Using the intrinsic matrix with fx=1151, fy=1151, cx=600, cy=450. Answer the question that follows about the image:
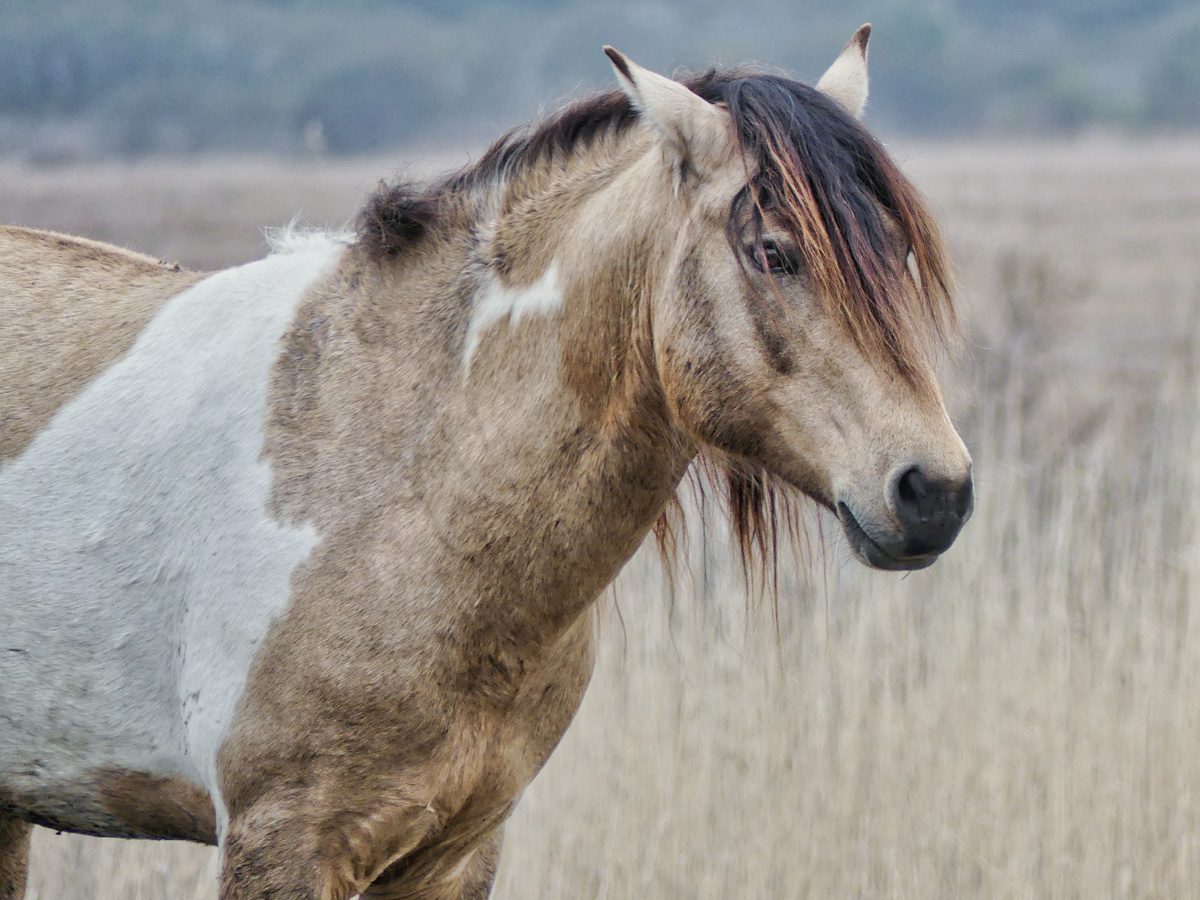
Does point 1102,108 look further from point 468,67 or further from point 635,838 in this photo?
point 635,838

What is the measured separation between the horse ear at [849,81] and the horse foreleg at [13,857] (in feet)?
7.19

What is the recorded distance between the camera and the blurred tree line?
10.6m

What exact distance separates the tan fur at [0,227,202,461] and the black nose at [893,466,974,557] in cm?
146

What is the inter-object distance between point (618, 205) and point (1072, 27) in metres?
31.6

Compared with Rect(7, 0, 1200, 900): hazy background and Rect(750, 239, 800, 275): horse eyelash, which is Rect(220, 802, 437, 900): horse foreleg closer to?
Rect(7, 0, 1200, 900): hazy background

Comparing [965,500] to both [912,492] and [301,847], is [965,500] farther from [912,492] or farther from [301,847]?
[301,847]

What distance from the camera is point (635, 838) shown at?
348 centimetres

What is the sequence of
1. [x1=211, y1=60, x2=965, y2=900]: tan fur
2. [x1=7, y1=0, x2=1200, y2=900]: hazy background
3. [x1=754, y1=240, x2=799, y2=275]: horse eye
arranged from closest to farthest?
[x1=754, y1=240, x2=799, y2=275]: horse eye, [x1=211, y1=60, x2=965, y2=900]: tan fur, [x1=7, y1=0, x2=1200, y2=900]: hazy background

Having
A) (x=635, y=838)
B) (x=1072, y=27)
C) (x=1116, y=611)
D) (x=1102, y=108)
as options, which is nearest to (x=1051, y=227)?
(x=1102, y=108)

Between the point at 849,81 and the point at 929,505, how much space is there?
2.87 feet

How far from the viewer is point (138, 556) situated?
6.63ft

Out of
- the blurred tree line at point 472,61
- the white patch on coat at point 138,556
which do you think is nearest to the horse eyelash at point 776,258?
the blurred tree line at point 472,61

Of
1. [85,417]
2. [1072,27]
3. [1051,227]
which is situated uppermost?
[1072,27]

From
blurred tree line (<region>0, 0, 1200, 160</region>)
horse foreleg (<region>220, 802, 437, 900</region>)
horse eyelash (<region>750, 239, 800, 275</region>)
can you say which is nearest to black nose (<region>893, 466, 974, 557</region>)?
horse eyelash (<region>750, 239, 800, 275</region>)
